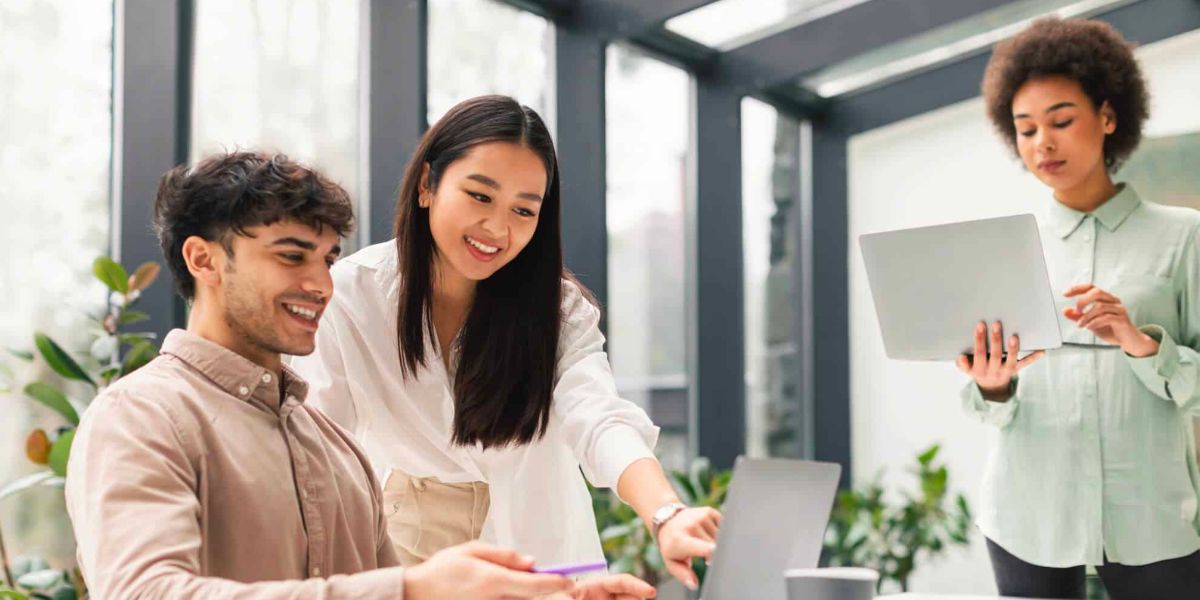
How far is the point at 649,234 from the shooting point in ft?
15.0

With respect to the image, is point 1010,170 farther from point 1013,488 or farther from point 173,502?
point 173,502

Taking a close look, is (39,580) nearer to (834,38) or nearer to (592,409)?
(592,409)

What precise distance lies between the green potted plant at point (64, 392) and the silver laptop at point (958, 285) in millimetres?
1507

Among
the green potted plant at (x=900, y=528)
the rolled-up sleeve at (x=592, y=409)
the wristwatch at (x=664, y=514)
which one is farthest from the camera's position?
the green potted plant at (x=900, y=528)

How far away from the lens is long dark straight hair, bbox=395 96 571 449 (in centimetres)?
182

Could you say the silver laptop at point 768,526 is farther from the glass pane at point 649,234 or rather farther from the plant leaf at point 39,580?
the glass pane at point 649,234

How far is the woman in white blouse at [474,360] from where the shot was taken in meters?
1.79

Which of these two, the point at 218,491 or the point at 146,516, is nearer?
the point at 146,516

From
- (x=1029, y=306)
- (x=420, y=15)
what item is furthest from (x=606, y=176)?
(x=1029, y=306)

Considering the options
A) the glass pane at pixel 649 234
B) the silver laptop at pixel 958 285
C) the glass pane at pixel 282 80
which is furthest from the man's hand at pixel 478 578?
the glass pane at pixel 649 234

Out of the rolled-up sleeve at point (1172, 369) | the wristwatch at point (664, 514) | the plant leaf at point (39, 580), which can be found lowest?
the plant leaf at point (39, 580)

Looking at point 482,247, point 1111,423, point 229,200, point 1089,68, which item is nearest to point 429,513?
point 482,247

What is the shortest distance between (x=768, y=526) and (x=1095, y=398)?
4.24ft

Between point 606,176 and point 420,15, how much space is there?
1036mm
